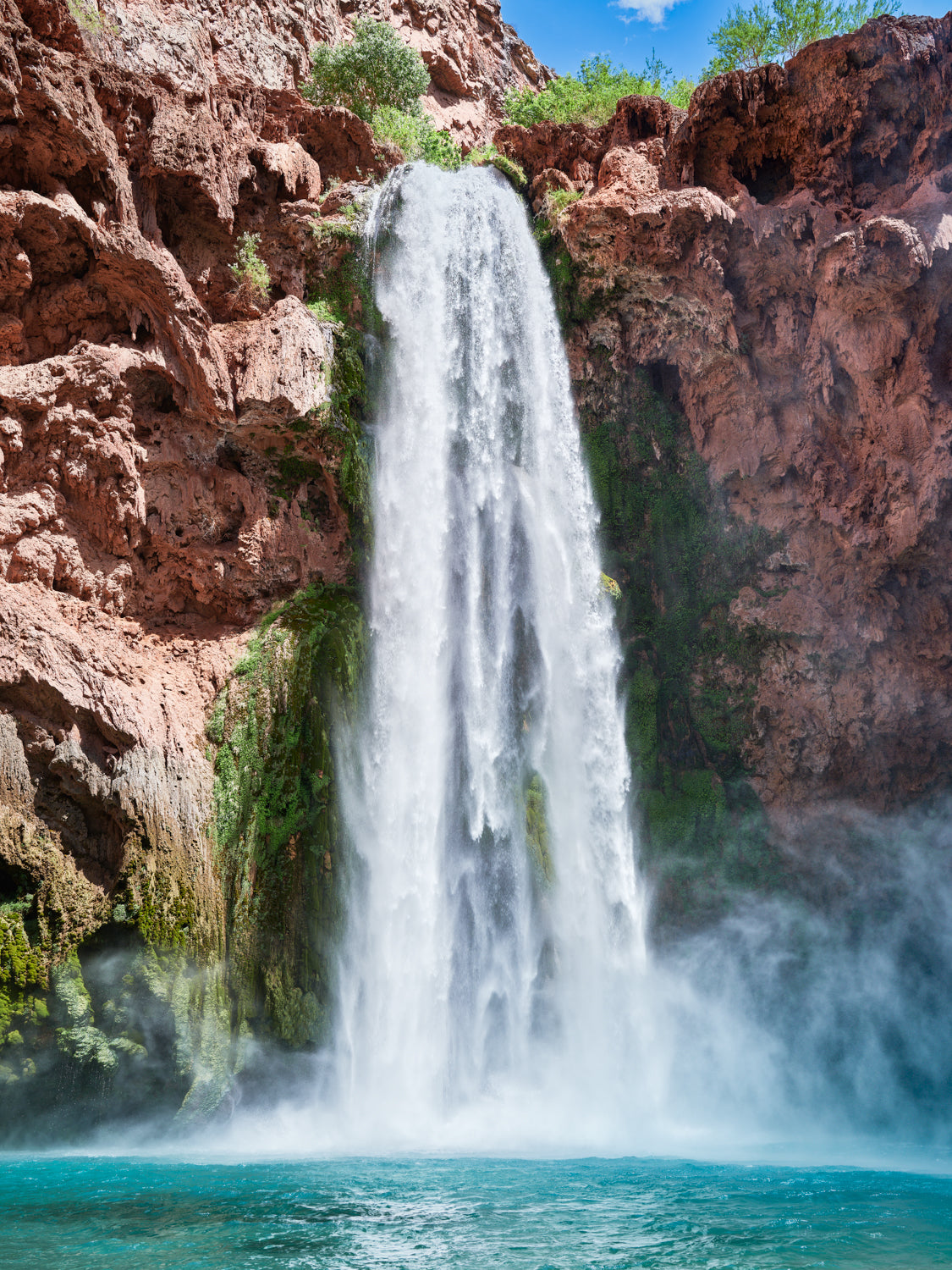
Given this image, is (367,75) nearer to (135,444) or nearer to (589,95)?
(589,95)

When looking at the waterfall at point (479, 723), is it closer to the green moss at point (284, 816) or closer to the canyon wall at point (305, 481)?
the green moss at point (284, 816)

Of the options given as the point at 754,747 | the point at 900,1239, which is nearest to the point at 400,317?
the point at 754,747

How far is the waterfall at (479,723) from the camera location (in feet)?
41.8

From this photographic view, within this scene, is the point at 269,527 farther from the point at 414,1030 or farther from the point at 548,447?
the point at 414,1030

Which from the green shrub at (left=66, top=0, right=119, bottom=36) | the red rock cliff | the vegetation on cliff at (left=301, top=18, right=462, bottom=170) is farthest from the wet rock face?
the green shrub at (left=66, top=0, right=119, bottom=36)

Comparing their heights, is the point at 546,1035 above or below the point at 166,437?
below

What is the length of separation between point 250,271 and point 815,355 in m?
9.43

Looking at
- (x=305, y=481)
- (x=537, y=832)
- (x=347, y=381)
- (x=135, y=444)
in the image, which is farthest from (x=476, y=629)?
(x=135, y=444)

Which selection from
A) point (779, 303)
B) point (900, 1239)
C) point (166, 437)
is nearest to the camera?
point (900, 1239)

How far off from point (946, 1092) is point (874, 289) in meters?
12.3

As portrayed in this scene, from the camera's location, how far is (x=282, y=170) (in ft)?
52.7

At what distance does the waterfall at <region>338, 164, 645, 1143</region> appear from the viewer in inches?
502

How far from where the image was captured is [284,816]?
13055 millimetres

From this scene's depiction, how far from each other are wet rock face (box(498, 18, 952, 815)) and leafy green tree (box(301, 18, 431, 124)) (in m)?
7.79
